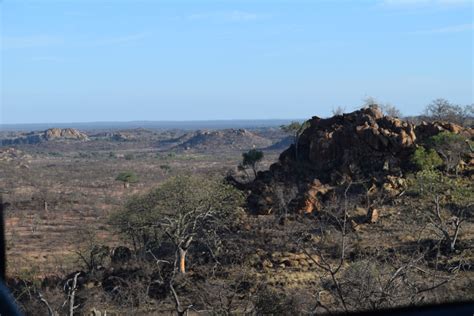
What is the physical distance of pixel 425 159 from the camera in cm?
1432

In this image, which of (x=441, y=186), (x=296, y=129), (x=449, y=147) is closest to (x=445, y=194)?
(x=441, y=186)

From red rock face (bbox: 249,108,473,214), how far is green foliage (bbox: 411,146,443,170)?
19.3 inches

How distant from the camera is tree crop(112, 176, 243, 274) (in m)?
12.8

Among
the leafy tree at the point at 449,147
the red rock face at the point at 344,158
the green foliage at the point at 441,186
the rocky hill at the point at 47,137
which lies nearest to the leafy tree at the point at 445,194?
the green foliage at the point at 441,186

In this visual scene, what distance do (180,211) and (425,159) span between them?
5.81 meters

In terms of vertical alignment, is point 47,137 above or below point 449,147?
below

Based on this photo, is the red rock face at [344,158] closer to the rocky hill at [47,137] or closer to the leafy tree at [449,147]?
the leafy tree at [449,147]

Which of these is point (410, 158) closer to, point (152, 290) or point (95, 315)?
point (152, 290)

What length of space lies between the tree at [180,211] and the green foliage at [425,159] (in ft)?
13.8

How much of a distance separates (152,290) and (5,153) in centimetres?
3597

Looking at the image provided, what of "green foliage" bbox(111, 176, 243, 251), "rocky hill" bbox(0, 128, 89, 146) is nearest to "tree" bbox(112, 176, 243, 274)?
"green foliage" bbox(111, 176, 243, 251)

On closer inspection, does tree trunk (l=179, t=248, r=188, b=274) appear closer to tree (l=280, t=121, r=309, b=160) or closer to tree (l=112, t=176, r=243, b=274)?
tree (l=112, t=176, r=243, b=274)

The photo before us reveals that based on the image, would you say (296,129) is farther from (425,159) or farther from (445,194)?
(445,194)

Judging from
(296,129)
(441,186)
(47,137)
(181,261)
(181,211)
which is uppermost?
(296,129)
